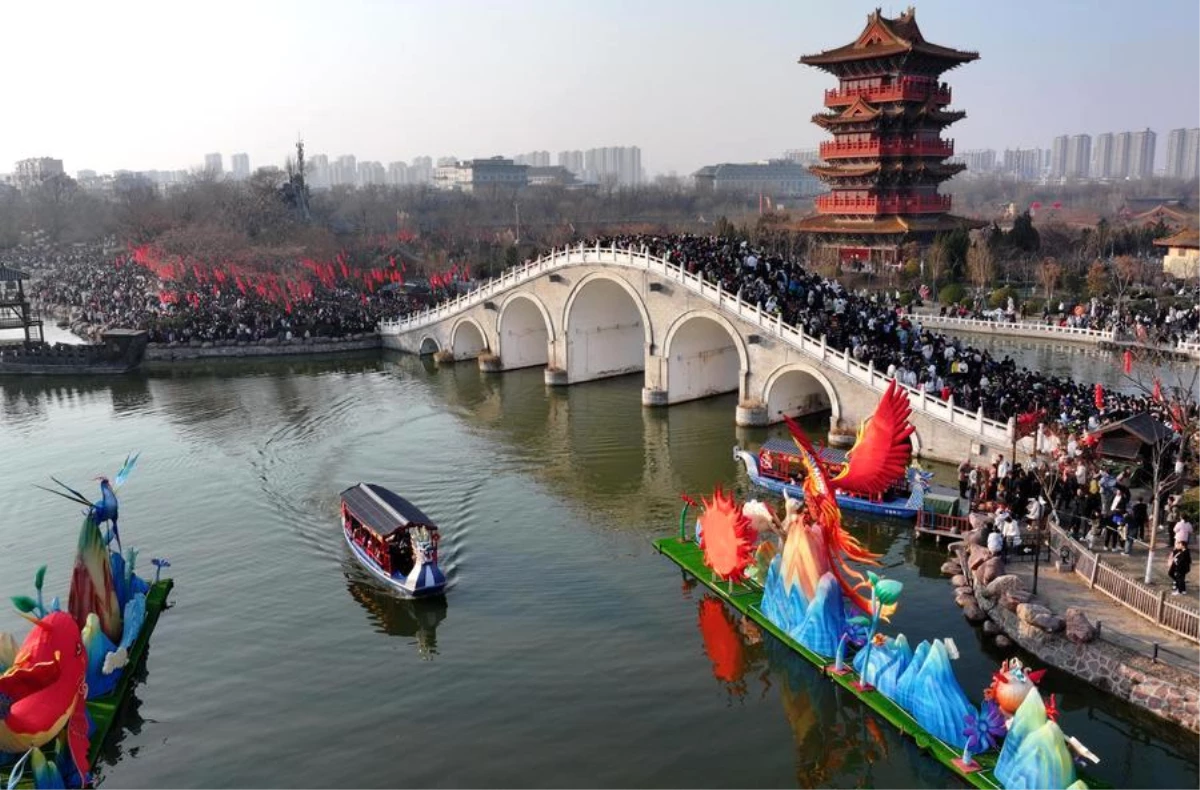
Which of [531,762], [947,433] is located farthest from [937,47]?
[531,762]

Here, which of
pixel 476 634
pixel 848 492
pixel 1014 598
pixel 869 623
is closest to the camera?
pixel 869 623

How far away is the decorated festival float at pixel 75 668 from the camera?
11.6 meters

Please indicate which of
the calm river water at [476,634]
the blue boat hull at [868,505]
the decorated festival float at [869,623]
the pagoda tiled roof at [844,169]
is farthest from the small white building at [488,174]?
the decorated festival float at [869,623]

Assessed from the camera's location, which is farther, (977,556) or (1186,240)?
(1186,240)

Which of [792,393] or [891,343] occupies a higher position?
[891,343]

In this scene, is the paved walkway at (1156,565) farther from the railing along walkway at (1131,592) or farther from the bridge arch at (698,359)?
the bridge arch at (698,359)

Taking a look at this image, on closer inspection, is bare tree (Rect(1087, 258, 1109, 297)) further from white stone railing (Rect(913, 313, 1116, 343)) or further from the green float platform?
the green float platform

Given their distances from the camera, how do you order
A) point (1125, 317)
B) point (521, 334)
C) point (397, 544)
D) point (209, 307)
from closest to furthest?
point (397, 544) < point (521, 334) < point (1125, 317) < point (209, 307)

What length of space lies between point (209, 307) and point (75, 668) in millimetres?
40631

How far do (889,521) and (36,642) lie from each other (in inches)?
637

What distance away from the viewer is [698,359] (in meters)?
32.9

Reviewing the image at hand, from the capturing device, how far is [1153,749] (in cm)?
1256

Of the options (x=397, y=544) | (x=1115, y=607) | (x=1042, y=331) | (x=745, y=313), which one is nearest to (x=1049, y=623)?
(x=1115, y=607)

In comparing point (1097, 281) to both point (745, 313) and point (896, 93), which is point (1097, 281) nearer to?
point (896, 93)
